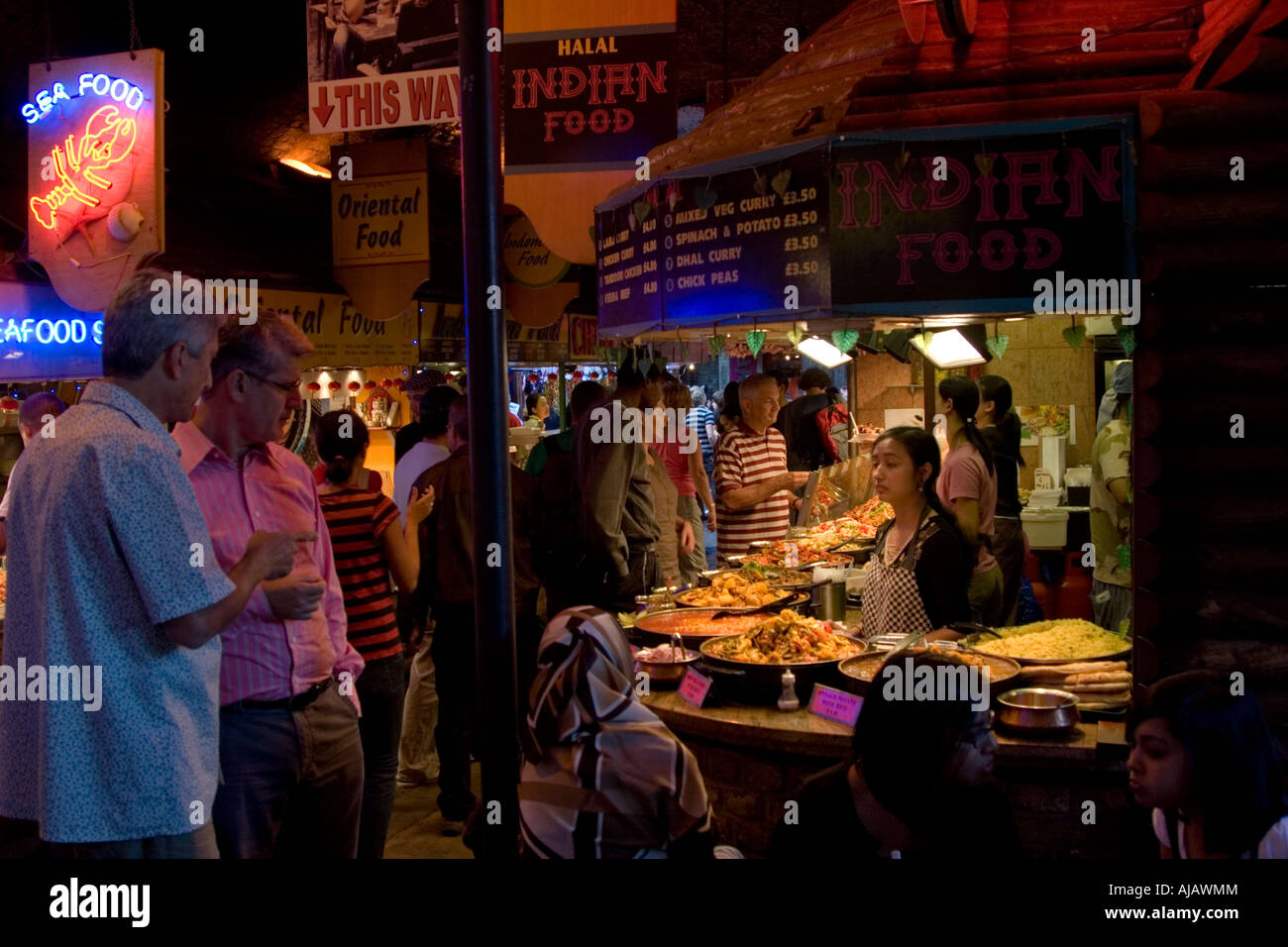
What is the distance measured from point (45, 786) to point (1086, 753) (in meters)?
3.53

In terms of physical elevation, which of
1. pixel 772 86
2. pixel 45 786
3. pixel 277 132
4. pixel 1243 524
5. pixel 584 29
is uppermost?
pixel 277 132

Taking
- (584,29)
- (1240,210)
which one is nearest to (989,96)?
(1240,210)

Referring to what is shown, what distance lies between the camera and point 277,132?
11.0 metres

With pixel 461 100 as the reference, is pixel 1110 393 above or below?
below

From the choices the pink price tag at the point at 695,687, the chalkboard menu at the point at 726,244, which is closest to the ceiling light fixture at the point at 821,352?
the chalkboard menu at the point at 726,244

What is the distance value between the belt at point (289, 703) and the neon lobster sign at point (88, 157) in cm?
573

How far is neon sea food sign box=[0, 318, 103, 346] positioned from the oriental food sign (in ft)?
16.1

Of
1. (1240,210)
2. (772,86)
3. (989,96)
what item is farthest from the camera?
(772,86)

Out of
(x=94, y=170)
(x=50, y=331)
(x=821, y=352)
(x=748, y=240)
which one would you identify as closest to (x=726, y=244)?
(x=748, y=240)

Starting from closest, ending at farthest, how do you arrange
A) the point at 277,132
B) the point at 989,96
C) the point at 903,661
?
the point at 903,661
the point at 989,96
the point at 277,132

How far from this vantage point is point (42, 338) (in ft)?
29.7

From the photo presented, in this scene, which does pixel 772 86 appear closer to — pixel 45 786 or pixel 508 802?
pixel 508 802

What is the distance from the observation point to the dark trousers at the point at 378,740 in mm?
4930

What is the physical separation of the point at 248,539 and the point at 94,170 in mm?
5780
